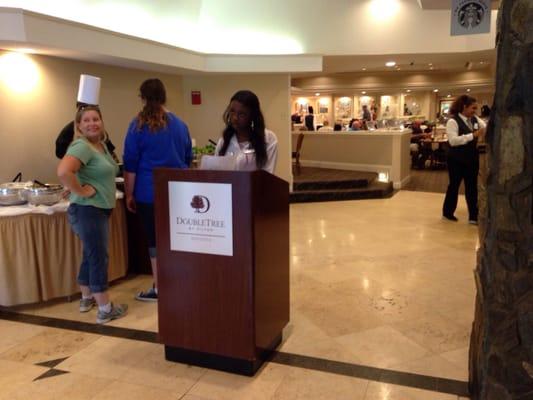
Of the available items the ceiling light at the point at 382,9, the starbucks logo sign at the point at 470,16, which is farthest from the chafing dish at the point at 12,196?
the ceiling light at the point at 382,9

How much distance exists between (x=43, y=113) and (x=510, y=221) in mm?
5049

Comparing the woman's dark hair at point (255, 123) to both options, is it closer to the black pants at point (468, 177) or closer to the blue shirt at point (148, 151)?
the blue shirt at point (148, 151)

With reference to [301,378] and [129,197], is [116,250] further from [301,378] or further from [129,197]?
[301,378]

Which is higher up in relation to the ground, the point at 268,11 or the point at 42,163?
the point at 268,11

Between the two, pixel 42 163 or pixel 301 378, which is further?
pixel 42 163

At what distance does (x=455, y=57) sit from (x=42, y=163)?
6870 mm

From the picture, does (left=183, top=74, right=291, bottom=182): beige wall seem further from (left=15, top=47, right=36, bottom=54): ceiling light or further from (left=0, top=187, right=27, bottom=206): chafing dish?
(left=0, top=187, right=27, bottom=206): chafing dish

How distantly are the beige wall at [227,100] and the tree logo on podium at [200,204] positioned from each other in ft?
18.3

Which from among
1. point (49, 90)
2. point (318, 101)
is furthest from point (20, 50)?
point (318, 101)

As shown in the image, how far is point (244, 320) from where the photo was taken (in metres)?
2.49

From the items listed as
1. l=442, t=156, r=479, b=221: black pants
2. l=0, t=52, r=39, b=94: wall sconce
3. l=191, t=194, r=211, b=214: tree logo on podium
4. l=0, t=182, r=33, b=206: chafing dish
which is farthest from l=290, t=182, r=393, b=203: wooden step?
l=191, t=194, r=211, b=214: tree logo on podium

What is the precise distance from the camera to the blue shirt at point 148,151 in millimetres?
3213

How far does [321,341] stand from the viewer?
9.91ft

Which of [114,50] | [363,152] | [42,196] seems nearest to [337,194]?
[363,152]
